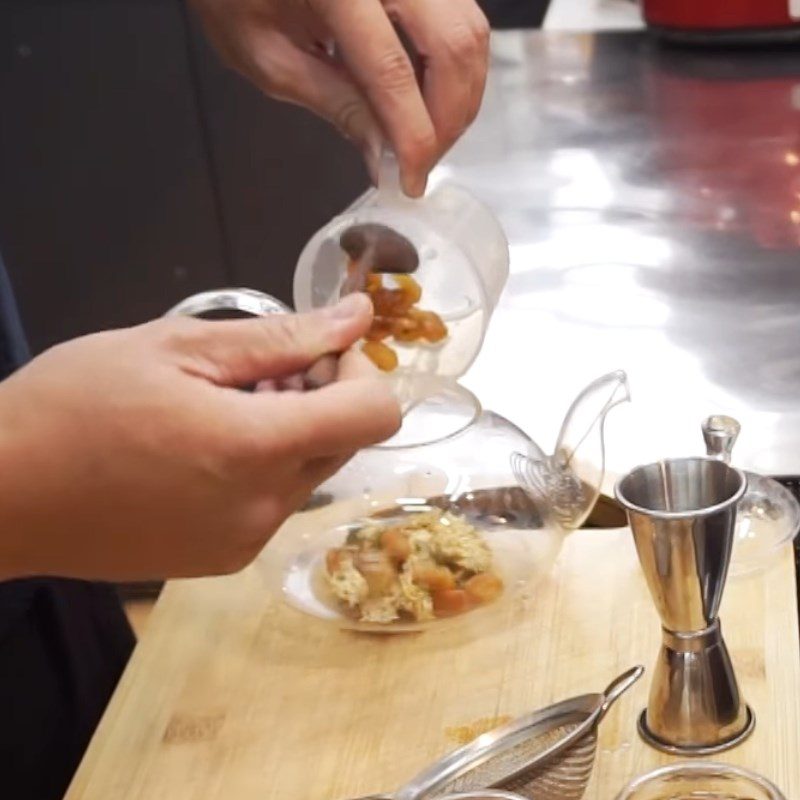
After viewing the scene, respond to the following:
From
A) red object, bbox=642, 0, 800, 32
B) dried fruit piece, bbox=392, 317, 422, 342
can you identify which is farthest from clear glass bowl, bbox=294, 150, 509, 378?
red object, bbox=642, 0, 800, 32

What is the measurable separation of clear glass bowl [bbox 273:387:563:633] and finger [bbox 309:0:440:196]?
0.53 ft

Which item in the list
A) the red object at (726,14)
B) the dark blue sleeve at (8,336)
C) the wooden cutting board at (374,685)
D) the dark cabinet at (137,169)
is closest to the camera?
the wooden cutting board at (374,685)

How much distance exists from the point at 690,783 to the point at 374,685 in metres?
0.22

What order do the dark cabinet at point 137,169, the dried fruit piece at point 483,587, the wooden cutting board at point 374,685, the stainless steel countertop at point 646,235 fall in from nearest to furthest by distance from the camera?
the wooden cutting board at point 374,685 → the dried fruit piece at point 483,587 → the stainless steel countertop at point 646,235 → the dark cabinet at point 137,169

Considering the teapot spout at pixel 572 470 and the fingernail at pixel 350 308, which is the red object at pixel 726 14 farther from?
the fingernail at pixel 350 308

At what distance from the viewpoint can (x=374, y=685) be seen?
86 centimetres

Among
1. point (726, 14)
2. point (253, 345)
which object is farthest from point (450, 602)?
point (726, 14)

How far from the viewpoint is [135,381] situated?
0.67m

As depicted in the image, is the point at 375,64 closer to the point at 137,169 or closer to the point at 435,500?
the point at 435,500

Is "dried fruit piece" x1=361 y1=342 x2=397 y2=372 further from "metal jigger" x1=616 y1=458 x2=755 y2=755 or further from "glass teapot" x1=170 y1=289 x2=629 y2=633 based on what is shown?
"metal jigger" x1=616 y1=458 x2=755 y2=755

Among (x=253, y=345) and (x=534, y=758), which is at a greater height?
(x=253, y=345)

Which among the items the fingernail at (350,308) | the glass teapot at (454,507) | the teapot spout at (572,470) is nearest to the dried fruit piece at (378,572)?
the glass teapot at (454,507)

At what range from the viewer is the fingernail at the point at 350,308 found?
2.35 ft

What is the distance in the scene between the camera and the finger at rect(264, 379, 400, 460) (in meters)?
0.67
